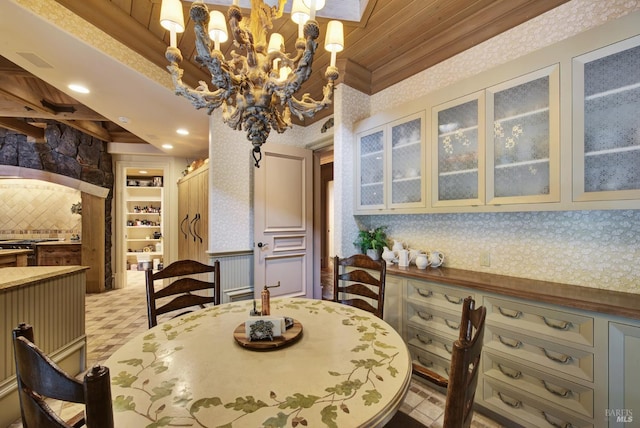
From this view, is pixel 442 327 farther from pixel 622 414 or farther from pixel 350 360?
pixel 350 360

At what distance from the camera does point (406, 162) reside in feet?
7.97

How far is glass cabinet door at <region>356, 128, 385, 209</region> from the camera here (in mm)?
2621

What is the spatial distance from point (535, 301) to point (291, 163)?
9.07ft

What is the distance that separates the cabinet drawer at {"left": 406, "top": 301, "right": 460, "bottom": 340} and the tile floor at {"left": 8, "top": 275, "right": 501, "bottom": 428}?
0.49 m

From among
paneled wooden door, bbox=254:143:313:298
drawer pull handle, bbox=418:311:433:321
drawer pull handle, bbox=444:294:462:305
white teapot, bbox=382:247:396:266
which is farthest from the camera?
paneled wooden door, bbox=254:143:313:298

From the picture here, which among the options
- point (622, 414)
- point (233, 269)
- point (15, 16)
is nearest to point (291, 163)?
point (233, 269)

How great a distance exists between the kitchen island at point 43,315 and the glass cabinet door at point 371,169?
105 inches

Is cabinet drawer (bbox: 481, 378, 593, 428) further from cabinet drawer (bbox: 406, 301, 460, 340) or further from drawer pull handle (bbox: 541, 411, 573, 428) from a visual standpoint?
cabinet drawer (bbox: 406, 301, 460, 340)

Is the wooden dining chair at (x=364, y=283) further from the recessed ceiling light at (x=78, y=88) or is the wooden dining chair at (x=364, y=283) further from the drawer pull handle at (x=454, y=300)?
the recessed ceiling light at (x=78, y=88)

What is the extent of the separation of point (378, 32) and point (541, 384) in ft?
9.06

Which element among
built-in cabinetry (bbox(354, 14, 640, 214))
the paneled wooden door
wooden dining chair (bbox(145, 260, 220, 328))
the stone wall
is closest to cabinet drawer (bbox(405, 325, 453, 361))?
built-in cabinetry (bbox(354, 14, 640, 214))

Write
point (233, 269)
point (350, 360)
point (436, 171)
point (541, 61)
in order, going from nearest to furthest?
point (350, 360)
point (541, 61)
point (436, 171)
point (233, 269)

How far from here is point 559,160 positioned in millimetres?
1587

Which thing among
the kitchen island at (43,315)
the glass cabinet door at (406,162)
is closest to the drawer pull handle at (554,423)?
the glass cabinet door at (406,162)
